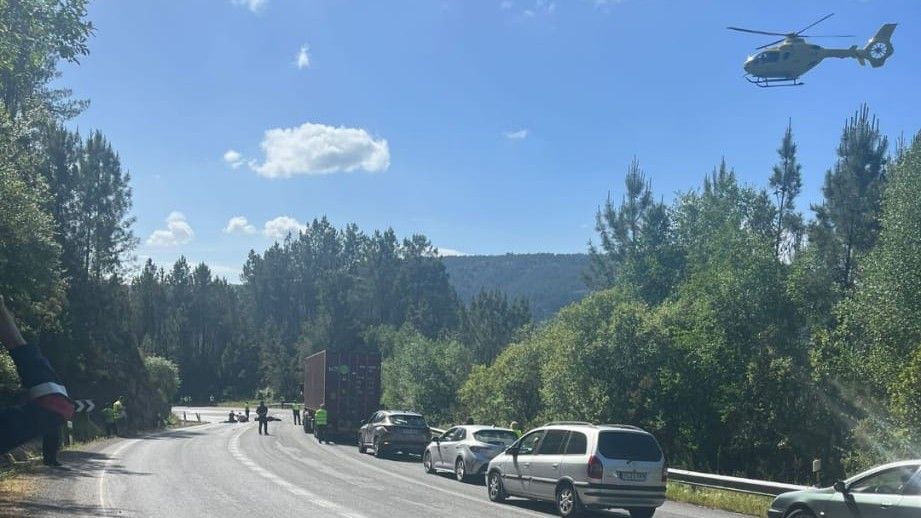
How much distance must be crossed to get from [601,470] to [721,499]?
14.5 ft

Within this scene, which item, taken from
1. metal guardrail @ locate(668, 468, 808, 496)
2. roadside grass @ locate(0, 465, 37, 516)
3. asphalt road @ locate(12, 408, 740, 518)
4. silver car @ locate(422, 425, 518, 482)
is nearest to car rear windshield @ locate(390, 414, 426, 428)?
asphalt road @ locate(12, 408, 740, 518)

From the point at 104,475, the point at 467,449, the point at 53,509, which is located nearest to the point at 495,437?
the point at 467,449

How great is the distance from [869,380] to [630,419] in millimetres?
9088

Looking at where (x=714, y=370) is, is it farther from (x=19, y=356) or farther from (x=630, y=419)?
(x=19, y=356)

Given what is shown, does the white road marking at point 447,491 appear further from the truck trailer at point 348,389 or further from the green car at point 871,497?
the truck trailer at point 348,389

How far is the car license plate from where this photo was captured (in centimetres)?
1457

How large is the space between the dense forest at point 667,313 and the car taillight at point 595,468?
11.1 meters

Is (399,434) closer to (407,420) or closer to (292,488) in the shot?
(407,420)

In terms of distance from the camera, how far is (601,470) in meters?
14.5

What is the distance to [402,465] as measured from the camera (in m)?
26.1

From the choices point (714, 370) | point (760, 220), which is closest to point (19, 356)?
point (714, 370)

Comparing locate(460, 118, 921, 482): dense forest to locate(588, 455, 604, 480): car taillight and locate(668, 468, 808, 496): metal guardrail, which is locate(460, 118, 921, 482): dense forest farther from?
locate(588, 455, 604, 480): car taillight

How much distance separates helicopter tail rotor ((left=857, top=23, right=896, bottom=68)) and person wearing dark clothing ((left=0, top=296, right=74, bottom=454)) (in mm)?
40202

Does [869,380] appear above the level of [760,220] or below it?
below
